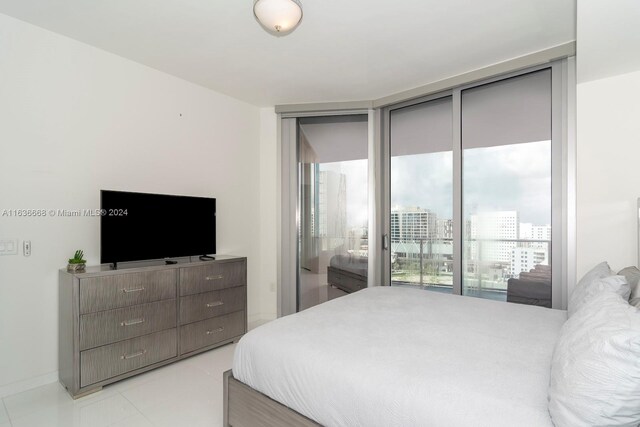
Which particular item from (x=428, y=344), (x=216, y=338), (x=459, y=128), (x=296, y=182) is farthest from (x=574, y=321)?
(x=296, y=182)

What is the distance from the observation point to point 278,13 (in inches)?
77.0

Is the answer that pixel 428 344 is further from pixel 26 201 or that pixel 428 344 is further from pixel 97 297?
pixel 26 201

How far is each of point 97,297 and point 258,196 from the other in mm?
2208

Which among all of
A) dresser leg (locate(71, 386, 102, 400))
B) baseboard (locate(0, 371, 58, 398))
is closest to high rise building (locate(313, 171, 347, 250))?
dresser leg (locate(71, 386, 102, 400))

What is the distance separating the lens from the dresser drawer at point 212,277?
2.94 m

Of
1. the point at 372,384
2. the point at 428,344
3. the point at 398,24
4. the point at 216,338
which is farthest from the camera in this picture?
the point at 216,338

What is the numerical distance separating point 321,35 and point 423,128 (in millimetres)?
1642

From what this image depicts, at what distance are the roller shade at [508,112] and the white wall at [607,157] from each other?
0.35 metres

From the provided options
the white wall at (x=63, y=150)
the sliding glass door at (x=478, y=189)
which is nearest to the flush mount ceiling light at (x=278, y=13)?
A: the white wall at (x=63, y=150)

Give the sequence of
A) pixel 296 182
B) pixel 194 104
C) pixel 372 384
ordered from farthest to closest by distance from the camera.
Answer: pixel 296 182
pixel 194 104
pixel 372 384

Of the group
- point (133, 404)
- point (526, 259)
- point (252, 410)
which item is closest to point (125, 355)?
point (133, 404)

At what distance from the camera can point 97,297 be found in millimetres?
2389

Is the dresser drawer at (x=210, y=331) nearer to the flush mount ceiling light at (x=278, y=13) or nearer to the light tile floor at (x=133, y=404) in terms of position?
the light tile floor at (x=133, y=404)

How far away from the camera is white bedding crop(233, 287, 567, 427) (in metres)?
Result: 1.12
